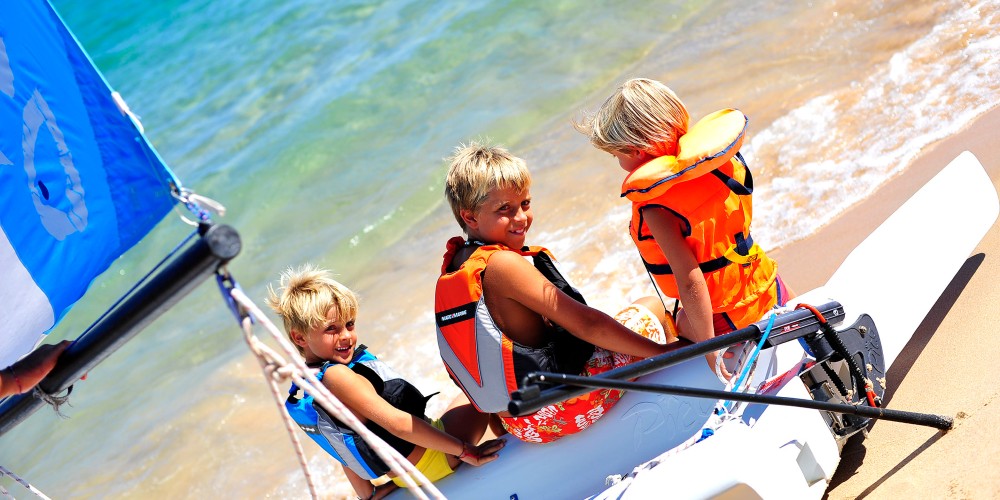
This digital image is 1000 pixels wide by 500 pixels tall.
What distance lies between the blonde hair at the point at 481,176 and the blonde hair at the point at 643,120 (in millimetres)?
362

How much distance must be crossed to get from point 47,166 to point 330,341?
1204mm

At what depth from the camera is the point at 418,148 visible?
26.5 feet

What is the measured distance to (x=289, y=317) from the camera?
328 cm

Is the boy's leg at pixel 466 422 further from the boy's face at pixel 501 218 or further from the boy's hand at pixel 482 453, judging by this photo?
the boy's face at pixel 501 218

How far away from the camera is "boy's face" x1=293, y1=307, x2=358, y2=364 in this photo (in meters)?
3.26

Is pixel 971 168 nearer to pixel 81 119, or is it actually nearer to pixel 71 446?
pixel 81 119

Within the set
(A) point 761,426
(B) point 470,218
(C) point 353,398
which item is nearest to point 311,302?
(C) point 353,398

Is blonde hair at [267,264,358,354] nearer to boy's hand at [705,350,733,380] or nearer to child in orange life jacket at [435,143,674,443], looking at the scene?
child in orange life jacket at [435,143,674,443]

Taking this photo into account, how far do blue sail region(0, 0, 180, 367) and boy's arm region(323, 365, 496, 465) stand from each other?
37.1 inches

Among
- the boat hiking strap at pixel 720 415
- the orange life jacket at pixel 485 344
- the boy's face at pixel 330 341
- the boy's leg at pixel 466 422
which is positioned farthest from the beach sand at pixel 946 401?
the boy's face at pixel 330 341

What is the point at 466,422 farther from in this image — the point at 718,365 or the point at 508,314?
the point at 718,365

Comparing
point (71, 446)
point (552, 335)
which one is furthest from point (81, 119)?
point (71, 446)

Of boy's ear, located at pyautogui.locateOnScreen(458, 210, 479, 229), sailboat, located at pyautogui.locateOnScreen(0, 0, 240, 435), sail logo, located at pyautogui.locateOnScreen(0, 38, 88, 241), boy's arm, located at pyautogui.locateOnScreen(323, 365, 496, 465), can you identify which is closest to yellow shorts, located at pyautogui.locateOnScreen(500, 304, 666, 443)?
boy's arm, located at pyautogui.locateOnScreen(323, 365, 496, 465)

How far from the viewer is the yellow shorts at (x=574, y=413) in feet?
10.2
